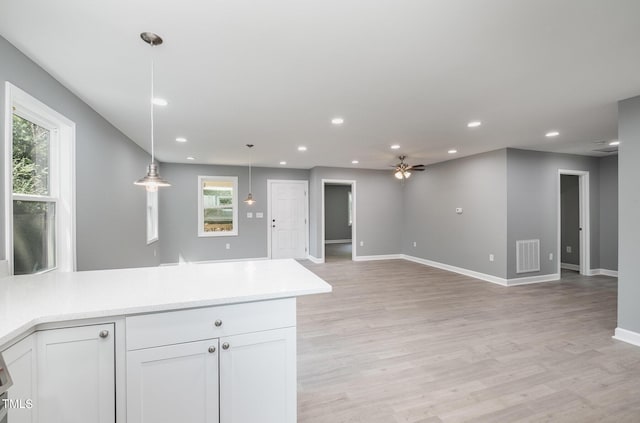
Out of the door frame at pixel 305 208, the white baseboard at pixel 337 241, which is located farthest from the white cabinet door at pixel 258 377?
the white baseboard at pixel 337 241

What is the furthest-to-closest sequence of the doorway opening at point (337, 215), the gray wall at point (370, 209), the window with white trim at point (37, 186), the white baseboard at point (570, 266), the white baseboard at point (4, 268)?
the doorway opening at point (337, 215) < the gray wall at point (370, 209) < the white baseboard at point (570, 266) < the window with white trim at point (37, 186) < the white baseboard at point (4, 268)

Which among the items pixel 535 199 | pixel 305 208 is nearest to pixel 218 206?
pixel 305 208

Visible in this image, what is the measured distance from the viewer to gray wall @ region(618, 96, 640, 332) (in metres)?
2.79

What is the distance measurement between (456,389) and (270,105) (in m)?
3.08

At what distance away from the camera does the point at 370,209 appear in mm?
7332

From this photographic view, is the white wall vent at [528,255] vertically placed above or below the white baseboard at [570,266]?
above

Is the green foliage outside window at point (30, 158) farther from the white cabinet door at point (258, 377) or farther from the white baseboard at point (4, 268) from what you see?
the white cabinet door at point (258, 377)

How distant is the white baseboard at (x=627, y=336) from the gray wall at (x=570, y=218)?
418 cm

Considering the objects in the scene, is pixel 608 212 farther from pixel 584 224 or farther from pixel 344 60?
pixel 344 60

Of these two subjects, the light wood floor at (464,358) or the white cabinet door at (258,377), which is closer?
the white cabinet door at (258,377)

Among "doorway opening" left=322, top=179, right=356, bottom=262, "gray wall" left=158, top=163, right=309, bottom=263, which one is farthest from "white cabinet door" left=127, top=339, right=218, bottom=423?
"doorway opening" left=322, top=179, right=356, bottom=262

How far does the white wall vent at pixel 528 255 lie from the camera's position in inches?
196

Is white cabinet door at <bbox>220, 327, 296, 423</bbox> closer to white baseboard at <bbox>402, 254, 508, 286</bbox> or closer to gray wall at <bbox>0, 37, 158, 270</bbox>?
gray wall at <bbox>0, 37, 158, 270</bbox>

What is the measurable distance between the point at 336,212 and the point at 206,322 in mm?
10175
